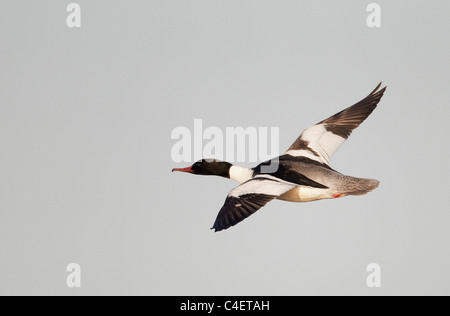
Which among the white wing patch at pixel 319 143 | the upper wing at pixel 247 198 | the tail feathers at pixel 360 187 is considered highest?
the white wing patch at pixel 319 143

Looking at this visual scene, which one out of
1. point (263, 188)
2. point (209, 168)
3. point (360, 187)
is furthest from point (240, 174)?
point (360, 187)

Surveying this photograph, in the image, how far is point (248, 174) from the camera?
10.6 m

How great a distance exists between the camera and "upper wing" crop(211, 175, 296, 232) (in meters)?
8.72

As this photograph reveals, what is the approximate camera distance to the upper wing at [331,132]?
11164 millimetres

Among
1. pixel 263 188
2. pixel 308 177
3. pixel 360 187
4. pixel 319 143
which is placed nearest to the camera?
pixel 263 188

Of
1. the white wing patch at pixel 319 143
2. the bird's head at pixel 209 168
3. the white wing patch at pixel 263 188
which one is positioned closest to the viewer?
the white wing patch at pixel 263 188

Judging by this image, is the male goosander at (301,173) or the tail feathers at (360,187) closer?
the male goosander at (301,173)

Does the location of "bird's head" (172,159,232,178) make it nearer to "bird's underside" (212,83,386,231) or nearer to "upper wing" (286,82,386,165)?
"bird's underside" (212,83,386,231)

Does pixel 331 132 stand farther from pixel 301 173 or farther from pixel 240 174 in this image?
pixel 240 174

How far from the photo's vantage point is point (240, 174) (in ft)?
35.0

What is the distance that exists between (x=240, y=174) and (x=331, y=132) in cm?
173

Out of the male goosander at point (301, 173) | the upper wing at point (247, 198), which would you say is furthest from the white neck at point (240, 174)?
the upper wing at point (247, 198)

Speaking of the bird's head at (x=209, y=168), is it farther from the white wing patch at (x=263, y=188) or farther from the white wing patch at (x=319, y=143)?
the white wing patch at (x=263, y=188)

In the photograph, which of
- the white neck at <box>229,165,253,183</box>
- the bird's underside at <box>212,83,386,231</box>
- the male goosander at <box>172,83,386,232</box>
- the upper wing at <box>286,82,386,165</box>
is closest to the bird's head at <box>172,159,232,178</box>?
the male goosander at <box>172,83,386,232</box>
